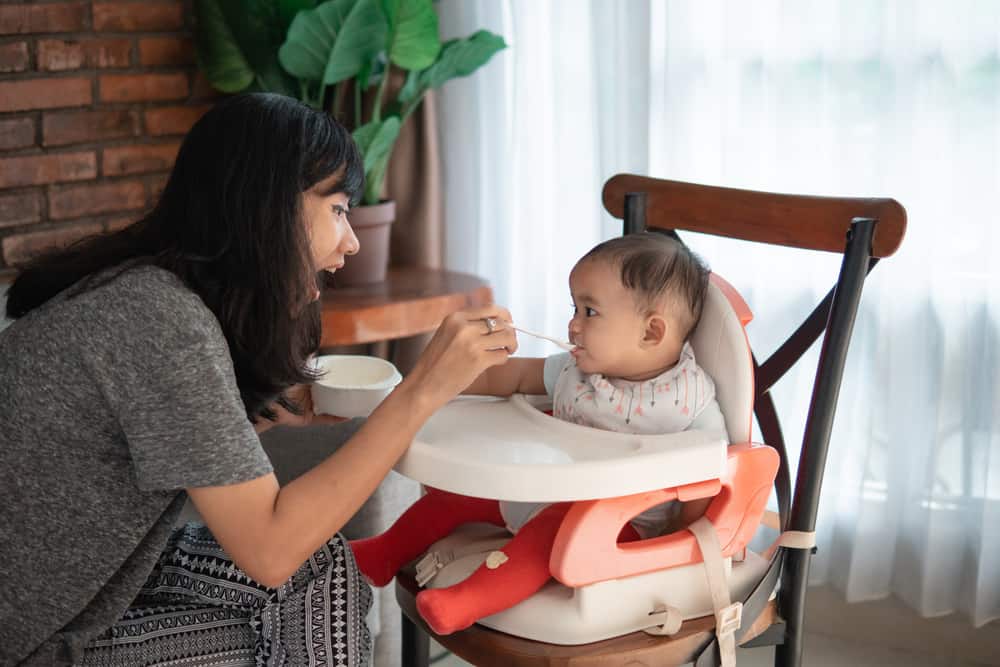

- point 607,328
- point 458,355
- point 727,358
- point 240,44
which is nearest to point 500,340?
point 458,355

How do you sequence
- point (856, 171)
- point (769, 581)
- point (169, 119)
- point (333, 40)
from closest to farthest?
point (769, 581) → point (856, 171) → point (333, 40) → point (169, 119)

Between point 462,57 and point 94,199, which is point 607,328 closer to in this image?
point 462,57

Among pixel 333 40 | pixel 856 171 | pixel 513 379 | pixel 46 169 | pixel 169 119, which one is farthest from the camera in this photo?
pixel 169 119

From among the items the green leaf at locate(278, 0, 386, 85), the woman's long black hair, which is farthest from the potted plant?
the woman's long black hair

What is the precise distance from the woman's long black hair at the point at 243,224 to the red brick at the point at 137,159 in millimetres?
1292

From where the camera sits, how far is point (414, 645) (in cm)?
139

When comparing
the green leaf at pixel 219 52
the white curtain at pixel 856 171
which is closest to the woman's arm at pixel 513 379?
the white curtain at pixel 856 171

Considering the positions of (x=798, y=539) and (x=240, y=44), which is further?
(x=240, y=44)

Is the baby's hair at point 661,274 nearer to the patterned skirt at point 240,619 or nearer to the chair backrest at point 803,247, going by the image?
the chair backrest at point 803,247

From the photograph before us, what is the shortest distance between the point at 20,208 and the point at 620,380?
1509mm

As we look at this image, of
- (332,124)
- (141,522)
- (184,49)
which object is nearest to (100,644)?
(141,522)

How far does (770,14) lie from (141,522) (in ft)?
4.70

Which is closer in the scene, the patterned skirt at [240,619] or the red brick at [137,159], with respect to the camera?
the patterned skirt at [240,619]

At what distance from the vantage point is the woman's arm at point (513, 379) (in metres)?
1.41
